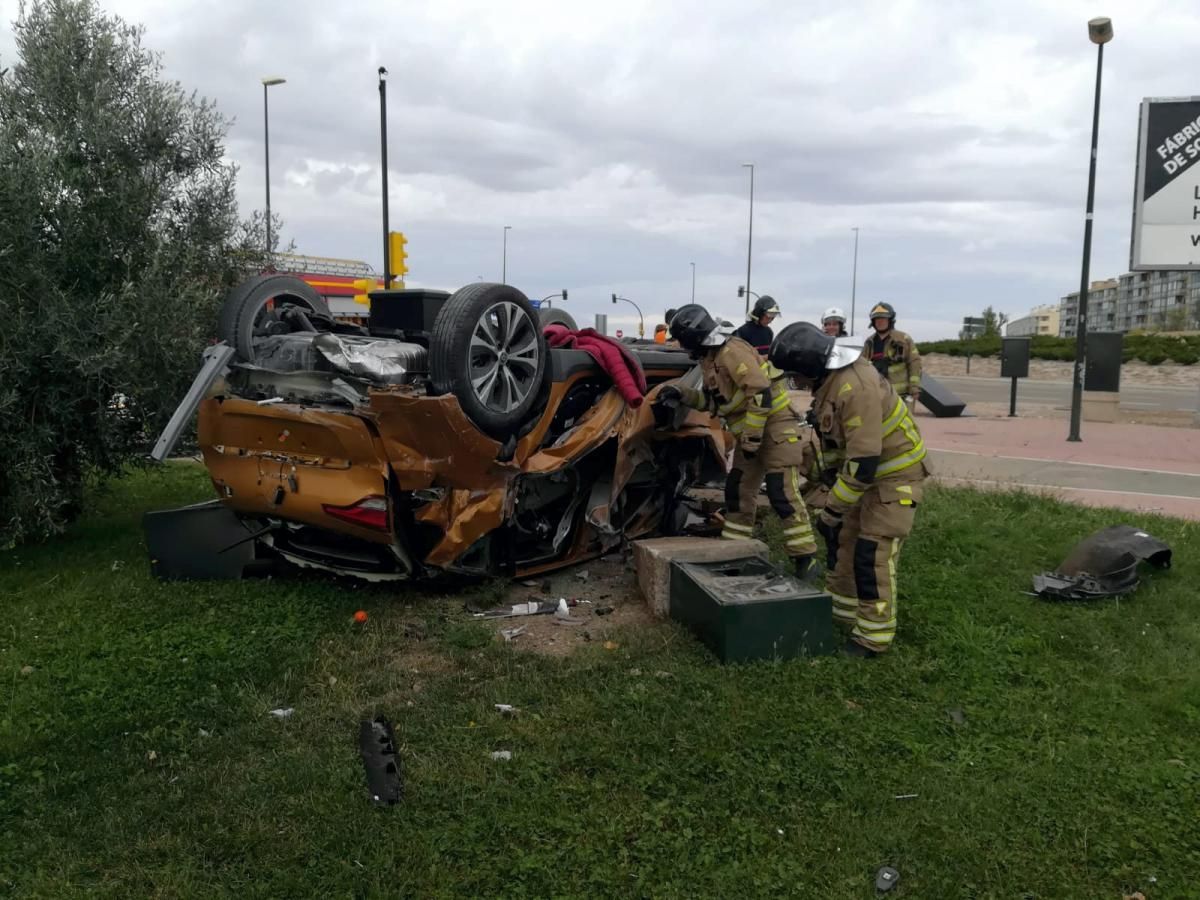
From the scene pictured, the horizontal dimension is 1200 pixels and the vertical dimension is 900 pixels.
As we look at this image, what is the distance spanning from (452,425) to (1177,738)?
3.65m

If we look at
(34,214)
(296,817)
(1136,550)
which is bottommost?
(296,817)

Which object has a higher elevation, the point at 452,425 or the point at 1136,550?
the point at 452,425

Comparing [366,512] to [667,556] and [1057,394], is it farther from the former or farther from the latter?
[1057,394]

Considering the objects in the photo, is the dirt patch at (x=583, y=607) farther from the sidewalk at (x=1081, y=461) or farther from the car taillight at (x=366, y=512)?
the sidewalk at (x=1081, y=461)

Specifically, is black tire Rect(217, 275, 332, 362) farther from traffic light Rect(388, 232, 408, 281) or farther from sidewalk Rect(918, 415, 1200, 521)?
traffic light Rect(388, 232, 408, 281)

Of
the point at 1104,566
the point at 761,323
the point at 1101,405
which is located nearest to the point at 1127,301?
the point at 1101,405

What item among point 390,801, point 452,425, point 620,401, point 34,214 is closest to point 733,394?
point 620,401

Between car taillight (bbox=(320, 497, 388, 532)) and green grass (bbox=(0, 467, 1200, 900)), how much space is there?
2.18 ft

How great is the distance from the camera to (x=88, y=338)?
6.27m

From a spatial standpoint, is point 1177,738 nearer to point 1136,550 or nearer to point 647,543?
point 1136,550

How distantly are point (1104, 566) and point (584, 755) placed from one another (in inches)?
160

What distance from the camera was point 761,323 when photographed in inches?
358

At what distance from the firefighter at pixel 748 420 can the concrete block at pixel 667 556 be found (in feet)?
1.44

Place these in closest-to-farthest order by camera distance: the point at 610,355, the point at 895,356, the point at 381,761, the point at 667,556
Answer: the point at 381,761 < the point at 667,556 < the point at 610,355 < the point at 895,356
